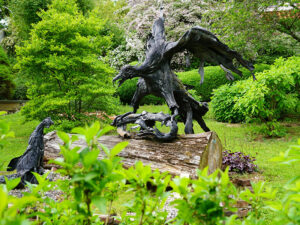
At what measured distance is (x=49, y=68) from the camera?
26.5ft

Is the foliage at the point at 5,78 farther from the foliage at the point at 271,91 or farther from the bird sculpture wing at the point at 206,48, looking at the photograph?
the bird sculpture wing at the point at 206,48

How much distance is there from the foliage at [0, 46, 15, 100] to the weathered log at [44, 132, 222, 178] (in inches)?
518

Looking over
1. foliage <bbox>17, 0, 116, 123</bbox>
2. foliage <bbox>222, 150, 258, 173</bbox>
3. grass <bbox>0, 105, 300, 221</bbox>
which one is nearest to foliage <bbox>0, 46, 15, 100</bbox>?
grass <bbox>0, 105, 300, 221</bbox>

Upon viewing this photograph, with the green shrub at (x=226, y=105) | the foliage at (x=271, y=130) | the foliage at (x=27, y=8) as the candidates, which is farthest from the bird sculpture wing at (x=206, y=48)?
the foliage at (x=27, y=8)

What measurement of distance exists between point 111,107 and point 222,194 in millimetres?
7864

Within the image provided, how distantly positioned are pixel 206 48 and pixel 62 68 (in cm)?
507

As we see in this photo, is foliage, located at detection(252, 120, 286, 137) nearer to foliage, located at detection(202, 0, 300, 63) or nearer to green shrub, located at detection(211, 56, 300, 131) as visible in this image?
green shrub, located at detection(211, 56, 300, 131)

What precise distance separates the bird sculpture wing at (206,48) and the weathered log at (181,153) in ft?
4.16

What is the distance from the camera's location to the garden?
0.93 meters

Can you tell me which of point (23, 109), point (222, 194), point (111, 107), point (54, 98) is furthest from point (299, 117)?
point (222, 194)

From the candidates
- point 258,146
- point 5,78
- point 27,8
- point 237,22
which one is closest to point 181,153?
point 258,146

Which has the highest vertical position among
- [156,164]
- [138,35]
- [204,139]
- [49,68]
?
[138,35]

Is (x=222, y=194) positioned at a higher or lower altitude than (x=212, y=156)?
higher

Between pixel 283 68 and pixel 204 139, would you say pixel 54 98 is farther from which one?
pixel 283 68
